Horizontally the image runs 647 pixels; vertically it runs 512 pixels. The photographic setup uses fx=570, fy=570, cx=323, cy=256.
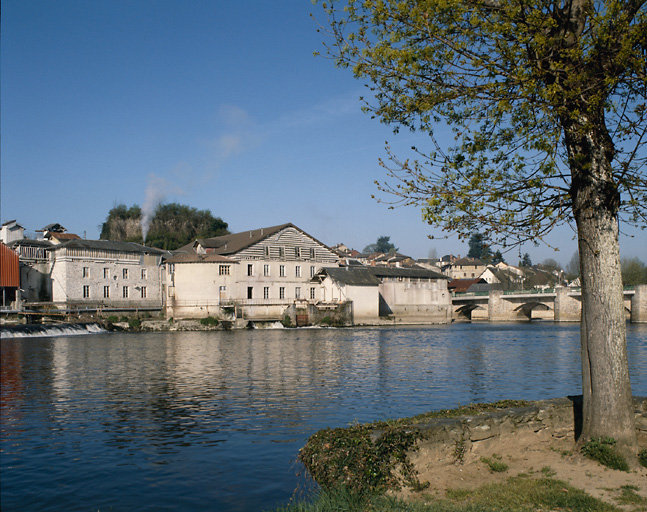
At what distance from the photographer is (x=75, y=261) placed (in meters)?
63.8

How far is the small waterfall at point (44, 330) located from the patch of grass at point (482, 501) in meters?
47.2

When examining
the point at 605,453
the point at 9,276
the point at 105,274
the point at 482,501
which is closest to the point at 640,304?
the point at 105,274

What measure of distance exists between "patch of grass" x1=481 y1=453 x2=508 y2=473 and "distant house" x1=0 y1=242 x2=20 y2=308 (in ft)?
195

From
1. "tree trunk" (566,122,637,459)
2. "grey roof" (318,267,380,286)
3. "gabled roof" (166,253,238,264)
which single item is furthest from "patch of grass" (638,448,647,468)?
"gabled roof" (166,253,238,264)

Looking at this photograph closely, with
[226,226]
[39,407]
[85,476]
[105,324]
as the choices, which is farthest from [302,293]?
[85,476]

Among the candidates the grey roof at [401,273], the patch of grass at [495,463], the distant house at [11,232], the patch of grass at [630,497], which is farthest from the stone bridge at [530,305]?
the patch of grass at [630,497]

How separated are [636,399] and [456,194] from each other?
5.75 meters

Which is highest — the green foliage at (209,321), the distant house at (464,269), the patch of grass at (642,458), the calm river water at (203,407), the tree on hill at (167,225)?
the tree on hill at (167,225)

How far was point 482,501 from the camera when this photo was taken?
7.52 meters

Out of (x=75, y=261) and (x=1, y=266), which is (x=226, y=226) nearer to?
(x=75, y=261)

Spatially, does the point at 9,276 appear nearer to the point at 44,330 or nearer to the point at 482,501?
the point at 44,330

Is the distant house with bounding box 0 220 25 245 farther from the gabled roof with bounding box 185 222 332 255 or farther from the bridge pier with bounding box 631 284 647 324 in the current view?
the bridge pier with bounding box 631 284 647 324

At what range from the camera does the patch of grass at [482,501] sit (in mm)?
7105

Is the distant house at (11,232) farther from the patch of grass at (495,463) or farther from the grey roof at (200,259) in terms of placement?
the patch of grass at (495,463)
